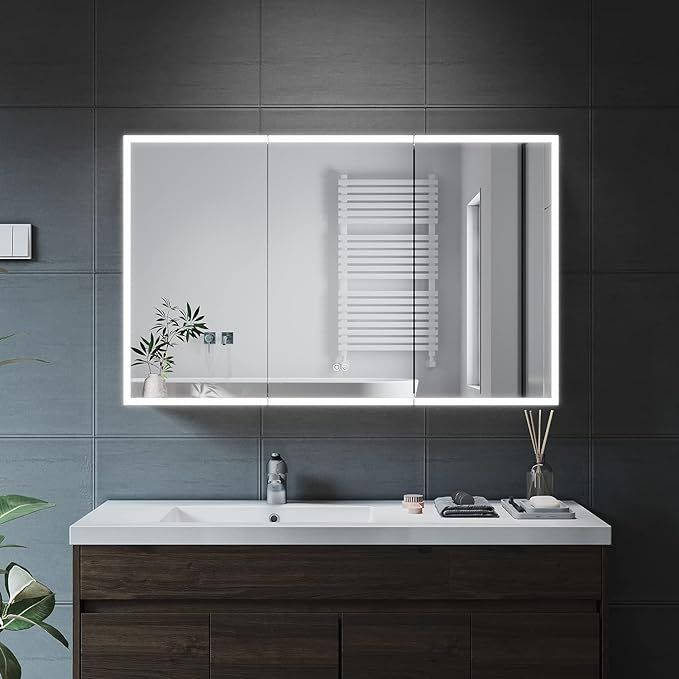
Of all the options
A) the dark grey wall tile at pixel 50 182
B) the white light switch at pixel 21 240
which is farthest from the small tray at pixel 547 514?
the white light switch at pixel 21 240

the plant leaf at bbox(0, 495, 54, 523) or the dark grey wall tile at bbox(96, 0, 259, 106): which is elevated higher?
the dark grey wall tile at bbox(96, 0, 259, 106)

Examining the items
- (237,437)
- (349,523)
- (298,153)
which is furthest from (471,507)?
(298,153)

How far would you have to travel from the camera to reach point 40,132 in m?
2.55

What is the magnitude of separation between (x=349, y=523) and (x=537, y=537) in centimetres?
51

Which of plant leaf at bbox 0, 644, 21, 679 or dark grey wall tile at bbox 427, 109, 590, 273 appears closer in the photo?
plant leaf at bbox 0, 644, 21, 679

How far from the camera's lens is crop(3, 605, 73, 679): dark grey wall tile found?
8.29 ft

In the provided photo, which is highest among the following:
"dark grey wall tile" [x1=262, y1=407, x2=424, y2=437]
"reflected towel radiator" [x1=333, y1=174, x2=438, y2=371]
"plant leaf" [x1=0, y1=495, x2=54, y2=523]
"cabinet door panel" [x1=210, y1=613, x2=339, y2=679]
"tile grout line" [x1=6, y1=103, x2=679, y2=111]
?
"tile grout line" [x1=6, y1=103, x2=679, y2=111]

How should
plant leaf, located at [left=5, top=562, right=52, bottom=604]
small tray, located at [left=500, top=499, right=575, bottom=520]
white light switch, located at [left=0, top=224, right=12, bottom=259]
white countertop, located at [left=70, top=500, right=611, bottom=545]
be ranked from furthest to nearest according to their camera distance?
white light switch, located at [left=0, top=224, right=12, bottom=259]
small tray, located at [left=500, top=499, right=575, bottom=520]
white countertop, located at [left=70, top=500, right=611, bottom=545]
plant leaf, located at [left=5, top=562, right=52, bottom=604]

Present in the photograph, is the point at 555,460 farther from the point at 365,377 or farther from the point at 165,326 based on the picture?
the point at 165,326

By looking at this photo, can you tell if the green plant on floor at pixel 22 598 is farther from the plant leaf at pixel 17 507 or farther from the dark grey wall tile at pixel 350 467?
the dark grey wall tile at pixel 350 467

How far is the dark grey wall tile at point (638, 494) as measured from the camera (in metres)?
2.54

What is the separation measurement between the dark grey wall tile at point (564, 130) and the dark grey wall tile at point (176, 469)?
1209mm

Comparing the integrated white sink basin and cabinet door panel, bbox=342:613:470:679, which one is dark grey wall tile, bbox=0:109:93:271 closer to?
the integrated white sink basin

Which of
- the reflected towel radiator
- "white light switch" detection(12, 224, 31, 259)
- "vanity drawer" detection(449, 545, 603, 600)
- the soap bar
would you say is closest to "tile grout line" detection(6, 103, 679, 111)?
the reflected towel radiator
